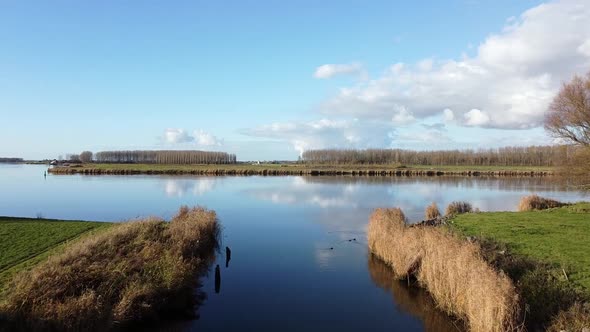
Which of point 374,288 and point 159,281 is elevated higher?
point 159,281

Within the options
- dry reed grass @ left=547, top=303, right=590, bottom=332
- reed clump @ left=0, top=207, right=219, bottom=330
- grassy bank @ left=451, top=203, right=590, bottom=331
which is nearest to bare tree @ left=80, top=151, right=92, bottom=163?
reed clump @ left=0, top=207, right=219, bottom=330

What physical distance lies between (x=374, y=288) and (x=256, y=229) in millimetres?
12057

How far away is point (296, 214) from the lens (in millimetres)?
31594

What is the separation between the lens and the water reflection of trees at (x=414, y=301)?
11.8m

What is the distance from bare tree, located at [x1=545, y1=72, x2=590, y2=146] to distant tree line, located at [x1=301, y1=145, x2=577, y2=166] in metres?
115

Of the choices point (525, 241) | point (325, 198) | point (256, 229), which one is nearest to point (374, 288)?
point (525, 241)

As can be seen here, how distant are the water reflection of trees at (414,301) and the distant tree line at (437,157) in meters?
131

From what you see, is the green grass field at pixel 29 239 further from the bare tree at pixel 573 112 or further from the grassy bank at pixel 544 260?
the bare tree at pixel 573 112

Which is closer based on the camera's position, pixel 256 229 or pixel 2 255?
pixel 2 255

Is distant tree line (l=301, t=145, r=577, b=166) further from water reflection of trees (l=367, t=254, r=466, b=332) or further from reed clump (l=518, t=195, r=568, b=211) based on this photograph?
water reflection of trees (l=367, t=254, r=466, b=332)

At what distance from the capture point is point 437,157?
493 feet

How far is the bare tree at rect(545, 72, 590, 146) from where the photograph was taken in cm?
2784

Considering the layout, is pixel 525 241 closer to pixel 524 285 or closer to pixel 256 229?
pixel 524 285

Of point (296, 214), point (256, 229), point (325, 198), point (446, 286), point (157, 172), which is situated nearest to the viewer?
point (446, 286)
